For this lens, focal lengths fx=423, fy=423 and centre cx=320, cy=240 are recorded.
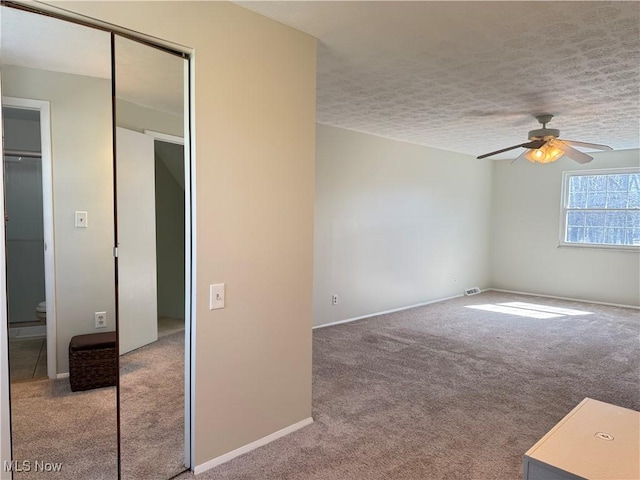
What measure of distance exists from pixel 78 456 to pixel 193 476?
0.57 meters

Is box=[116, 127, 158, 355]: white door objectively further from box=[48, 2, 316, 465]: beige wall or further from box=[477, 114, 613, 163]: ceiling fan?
box=[477, 114, 613, 163]: ceiling fan

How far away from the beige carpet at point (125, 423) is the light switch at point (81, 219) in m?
0.64

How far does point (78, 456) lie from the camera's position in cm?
206

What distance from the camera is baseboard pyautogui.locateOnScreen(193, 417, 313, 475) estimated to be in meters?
2.15

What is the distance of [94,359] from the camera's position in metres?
2.02

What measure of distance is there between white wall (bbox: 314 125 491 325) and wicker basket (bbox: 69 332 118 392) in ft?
9.94

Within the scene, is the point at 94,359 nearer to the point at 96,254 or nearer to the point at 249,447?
the point at 96,254

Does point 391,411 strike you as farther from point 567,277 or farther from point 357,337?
point 567,277

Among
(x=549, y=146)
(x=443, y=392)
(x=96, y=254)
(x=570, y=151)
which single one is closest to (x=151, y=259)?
(x=96, y=254)

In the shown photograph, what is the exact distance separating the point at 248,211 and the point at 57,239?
0.89 m

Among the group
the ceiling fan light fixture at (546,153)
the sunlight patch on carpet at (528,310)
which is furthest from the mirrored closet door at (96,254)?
the sunlight patch on carpet at (528,310)

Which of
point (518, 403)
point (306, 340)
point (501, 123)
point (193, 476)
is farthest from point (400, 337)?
point (193, 476)

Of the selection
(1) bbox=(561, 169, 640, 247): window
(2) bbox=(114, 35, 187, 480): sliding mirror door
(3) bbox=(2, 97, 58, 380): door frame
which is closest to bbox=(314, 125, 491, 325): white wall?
(1) bbox=(561, 169, 640, 247): window

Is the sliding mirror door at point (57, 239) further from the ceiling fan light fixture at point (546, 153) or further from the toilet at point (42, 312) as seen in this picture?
the ceiling fan light fixture at point (546, 153)
